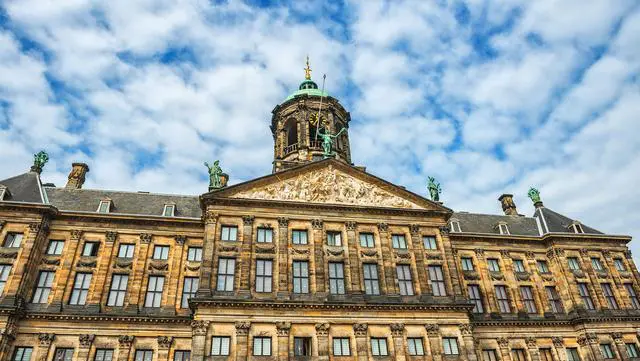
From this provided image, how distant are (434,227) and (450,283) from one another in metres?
4.62

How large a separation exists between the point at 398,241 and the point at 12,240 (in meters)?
27.5

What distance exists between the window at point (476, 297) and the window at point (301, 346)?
15.0 metres

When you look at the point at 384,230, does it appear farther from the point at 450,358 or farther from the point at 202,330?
the point at 202,330

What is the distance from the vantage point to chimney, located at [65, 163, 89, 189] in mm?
38312

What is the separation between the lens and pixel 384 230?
3247 centimetres

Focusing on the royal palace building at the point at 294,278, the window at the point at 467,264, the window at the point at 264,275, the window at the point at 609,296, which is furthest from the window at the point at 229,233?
the window at the point at 609,296

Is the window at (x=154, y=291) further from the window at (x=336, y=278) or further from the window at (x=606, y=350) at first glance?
the window at (x=606, y=350)

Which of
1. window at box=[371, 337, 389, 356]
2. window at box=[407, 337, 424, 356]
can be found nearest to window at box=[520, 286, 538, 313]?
window at box=[407, 337, 424, 356]

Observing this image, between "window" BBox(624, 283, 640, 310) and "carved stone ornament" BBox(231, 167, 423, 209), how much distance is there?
67.5ft

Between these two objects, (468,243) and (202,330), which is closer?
(202,330)

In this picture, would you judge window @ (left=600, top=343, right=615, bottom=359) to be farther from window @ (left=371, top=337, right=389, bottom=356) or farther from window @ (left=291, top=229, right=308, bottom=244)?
window @ (left=291, top=229, right=308, bottom=244)

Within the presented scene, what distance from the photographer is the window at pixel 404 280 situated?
30.5 metres

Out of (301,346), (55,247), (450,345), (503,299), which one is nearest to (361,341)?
(301,346)

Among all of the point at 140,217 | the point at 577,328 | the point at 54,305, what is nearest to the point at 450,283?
the point at 577,328
